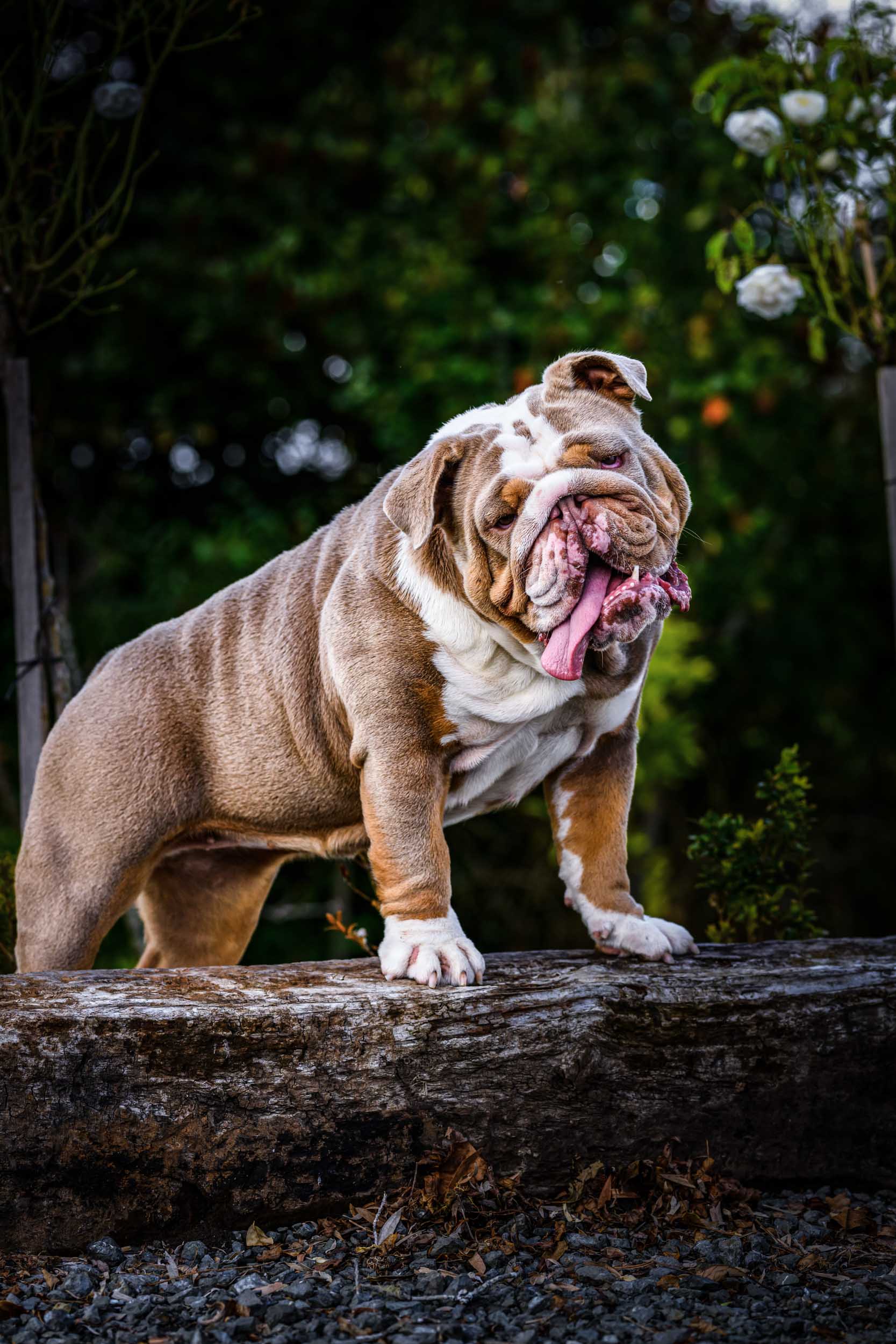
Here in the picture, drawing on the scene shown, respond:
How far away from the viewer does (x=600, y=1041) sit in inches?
138

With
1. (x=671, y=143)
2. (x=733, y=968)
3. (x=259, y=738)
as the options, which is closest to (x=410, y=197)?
(x=671, y=143)

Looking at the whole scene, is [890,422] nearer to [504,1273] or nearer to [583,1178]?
[583,1178]

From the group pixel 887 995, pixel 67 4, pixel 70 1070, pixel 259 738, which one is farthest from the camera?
pixel 67 4

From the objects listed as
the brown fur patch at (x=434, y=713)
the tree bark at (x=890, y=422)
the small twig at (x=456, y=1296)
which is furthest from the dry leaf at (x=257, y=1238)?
the tree bark at (x=890, y=422)

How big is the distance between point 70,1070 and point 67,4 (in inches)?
169

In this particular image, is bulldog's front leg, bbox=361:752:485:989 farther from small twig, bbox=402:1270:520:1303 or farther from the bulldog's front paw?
small twig, bbox=402:1270:520:1303

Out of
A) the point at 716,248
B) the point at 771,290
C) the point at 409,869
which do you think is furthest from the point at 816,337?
the point at 409,869

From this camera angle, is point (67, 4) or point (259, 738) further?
point (67, 4)

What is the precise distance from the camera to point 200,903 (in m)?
4.58

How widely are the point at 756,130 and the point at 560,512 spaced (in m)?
2.83

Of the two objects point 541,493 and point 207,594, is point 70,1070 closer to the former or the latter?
point 541,493

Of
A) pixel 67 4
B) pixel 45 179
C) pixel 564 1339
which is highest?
pixel 67 4

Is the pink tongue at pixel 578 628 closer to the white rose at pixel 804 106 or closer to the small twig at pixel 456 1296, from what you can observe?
the small twig at pixel 456 1296

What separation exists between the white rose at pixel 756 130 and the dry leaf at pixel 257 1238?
4.37 m
